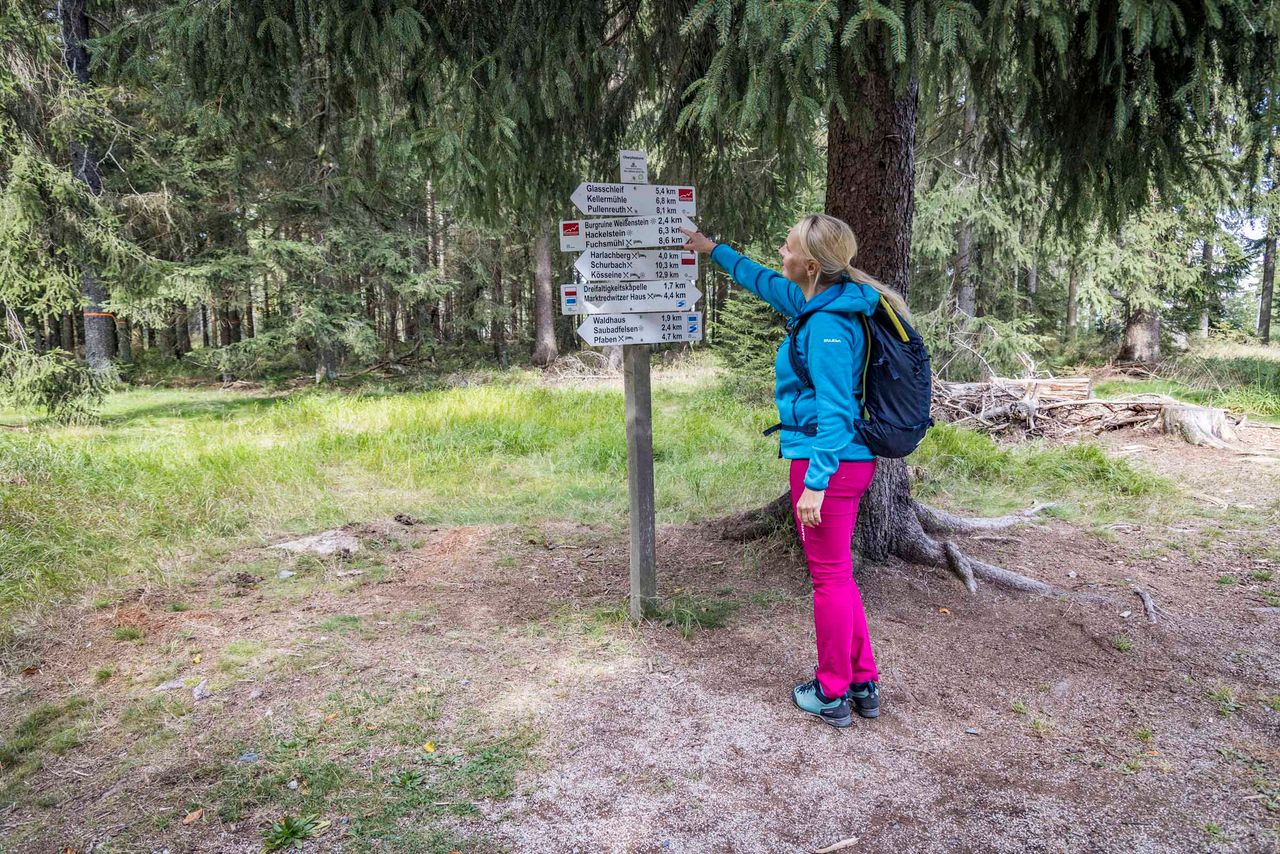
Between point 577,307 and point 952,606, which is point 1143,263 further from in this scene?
point 577,307

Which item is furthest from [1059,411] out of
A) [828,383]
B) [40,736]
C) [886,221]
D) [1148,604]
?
[40,736]

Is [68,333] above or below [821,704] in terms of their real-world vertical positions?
above

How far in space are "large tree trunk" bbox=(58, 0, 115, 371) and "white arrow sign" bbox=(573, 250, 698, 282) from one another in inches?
430

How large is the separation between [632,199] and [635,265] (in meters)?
0.31

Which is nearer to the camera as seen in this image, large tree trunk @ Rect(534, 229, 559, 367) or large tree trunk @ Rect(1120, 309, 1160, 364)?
large tree trunk @ Rect(1120, 309, 1160, 364)

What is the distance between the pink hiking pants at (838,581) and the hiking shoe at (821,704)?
44 millimetres

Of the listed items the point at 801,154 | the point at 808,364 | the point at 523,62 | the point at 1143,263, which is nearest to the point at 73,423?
the point at 523,62

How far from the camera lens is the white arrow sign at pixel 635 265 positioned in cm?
351

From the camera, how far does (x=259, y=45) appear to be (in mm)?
3795

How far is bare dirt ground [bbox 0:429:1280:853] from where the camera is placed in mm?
2395

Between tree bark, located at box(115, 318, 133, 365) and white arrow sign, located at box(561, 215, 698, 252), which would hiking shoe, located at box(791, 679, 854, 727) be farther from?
tree bark, located at box(115, 318, 133, 365)

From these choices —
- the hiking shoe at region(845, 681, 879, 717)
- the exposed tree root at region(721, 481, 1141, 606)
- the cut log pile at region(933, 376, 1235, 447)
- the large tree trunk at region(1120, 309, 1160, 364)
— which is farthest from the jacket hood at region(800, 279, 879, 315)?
the large tree trunk at region(1120, 309, 1160, 364)

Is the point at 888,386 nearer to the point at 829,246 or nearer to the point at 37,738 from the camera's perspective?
the point at 829,246

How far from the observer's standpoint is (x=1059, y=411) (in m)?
9.51
